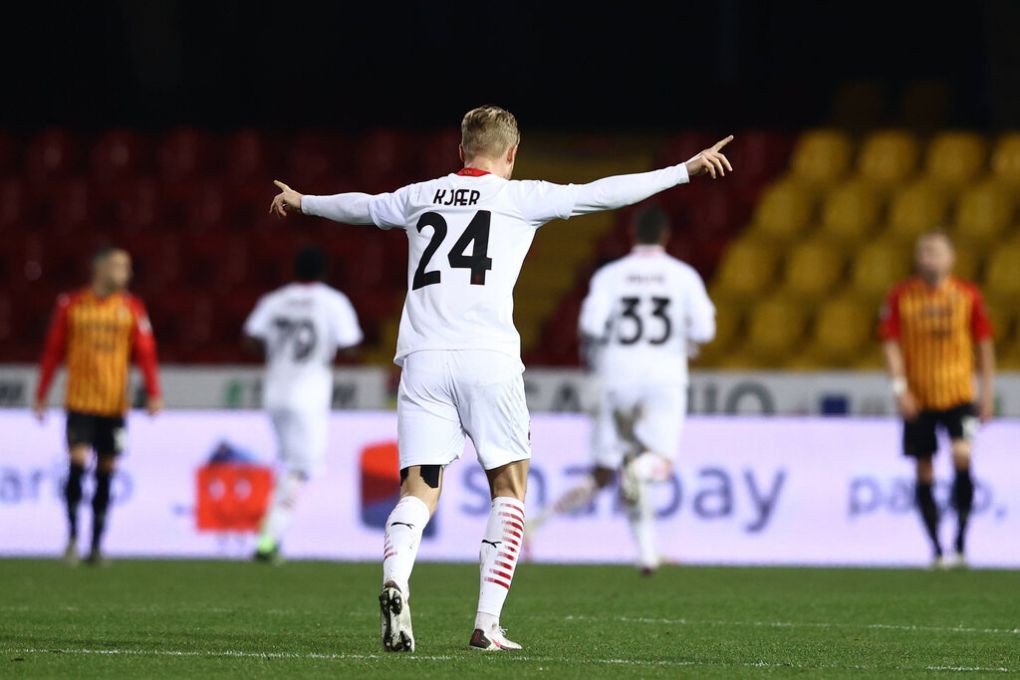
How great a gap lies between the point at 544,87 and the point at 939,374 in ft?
31.1

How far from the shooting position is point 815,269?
16203 millimetres

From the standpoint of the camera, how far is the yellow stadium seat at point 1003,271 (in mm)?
15438

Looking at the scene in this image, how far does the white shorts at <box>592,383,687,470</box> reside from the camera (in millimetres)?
10500

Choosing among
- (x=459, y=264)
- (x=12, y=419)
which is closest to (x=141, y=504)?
(x=12, y=419)

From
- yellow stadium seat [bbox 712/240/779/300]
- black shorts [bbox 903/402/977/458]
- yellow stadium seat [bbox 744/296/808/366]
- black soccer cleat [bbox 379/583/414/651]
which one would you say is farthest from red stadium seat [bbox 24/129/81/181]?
black soccer cleat [bbox 379/583/414/651]

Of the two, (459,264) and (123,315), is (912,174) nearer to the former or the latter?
(123,315)

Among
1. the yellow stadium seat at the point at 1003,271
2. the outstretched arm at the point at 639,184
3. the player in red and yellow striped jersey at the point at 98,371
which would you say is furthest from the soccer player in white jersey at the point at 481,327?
the yellow stadium seat at the point at 1003,271

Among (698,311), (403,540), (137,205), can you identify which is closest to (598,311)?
(698,311)

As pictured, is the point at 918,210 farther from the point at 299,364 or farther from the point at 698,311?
the point at 299,364

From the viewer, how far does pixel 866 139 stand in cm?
1738

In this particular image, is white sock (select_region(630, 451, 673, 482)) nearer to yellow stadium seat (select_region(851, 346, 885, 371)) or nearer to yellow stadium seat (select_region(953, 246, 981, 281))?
yellow stadium seat (select_region(851, 346, 885, 371))

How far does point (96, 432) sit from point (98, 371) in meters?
0.37

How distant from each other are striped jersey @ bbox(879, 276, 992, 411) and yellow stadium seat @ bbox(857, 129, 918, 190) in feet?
18.8

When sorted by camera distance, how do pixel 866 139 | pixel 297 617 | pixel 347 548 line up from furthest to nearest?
1. pixel 866 139
2. pixel 347 548
3. pixel 297 617
